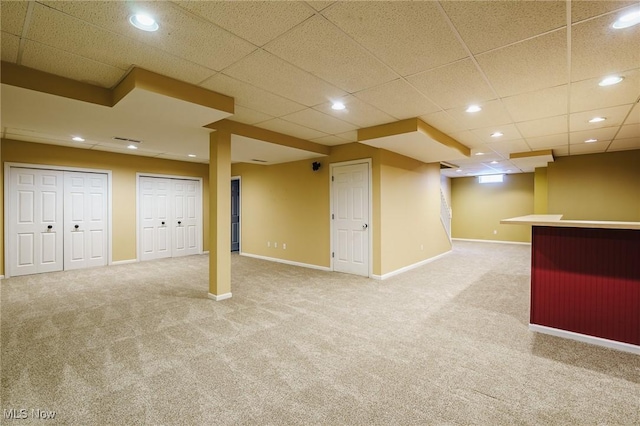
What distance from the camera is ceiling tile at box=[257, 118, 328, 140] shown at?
4.40 m

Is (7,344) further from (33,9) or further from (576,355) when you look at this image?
(576,355)

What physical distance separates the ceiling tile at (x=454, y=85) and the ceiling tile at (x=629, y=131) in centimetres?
298

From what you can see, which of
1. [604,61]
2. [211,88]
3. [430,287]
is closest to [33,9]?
[211,88]

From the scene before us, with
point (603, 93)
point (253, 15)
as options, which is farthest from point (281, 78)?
point (603, 93)

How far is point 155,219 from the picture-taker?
7.29 m

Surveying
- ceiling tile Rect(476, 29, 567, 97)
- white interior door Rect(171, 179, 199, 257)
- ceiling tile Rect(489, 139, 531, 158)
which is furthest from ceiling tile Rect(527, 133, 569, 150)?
white interior door Rect(171, 179, 199, 257)

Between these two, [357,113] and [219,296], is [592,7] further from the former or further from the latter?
[219,296]

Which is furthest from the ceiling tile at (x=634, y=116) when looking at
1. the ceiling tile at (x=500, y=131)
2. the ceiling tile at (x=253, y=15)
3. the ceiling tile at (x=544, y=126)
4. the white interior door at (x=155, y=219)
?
the white interior door at (x=155, y=219)

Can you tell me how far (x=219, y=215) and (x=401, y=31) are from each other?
305 centimetres

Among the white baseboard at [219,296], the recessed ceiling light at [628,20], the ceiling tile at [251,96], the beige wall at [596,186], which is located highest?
the ceiling tile at [251,96]

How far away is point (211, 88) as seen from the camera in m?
3.12

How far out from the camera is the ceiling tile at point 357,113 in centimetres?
353

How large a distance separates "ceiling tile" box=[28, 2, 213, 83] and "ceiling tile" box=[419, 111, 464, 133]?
111 inches

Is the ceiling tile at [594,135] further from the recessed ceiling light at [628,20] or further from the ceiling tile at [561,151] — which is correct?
the recessed ceiling light at [628,20]
